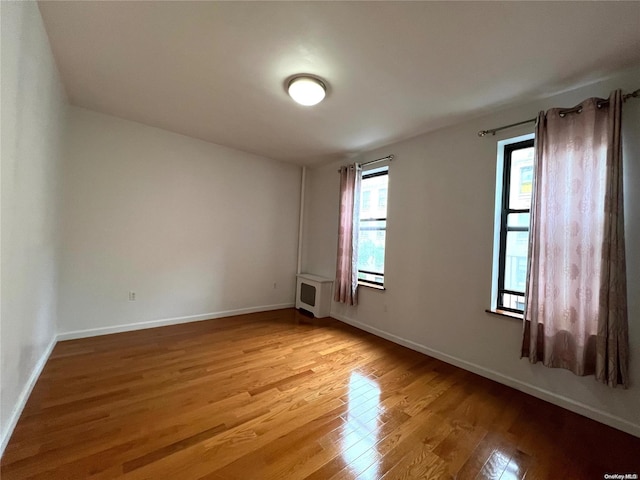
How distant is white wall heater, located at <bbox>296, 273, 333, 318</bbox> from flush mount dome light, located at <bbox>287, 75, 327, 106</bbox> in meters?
2.80

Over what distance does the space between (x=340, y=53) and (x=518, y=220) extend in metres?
2.22

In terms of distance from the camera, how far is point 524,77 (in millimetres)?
2059

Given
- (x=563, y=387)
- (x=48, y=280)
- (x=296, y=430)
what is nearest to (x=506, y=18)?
(x=563, y=387)

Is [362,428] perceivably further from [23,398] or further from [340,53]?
[340,53]

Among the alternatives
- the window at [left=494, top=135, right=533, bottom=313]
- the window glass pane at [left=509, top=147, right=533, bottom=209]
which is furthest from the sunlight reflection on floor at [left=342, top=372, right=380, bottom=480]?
the window glass pane at [left=509, top=147, right=533, bottom=209]

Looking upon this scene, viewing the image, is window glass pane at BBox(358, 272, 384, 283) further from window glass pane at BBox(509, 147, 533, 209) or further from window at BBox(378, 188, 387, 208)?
window glass pane at BBox(509, 147, 533, 209)

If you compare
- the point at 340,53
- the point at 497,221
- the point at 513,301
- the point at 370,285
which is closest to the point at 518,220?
the point at 497,221

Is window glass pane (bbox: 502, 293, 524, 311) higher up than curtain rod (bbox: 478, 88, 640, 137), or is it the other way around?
curtain rod (bbox: 478, 88, 640, 137)

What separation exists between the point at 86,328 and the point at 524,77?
5041mm

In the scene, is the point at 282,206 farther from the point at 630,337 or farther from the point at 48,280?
the point at 630,337

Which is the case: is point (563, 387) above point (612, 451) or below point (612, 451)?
above

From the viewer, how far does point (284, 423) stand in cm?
178

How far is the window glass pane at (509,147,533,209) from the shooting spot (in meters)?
2.50

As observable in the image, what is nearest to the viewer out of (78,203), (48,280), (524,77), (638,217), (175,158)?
(638,217)
